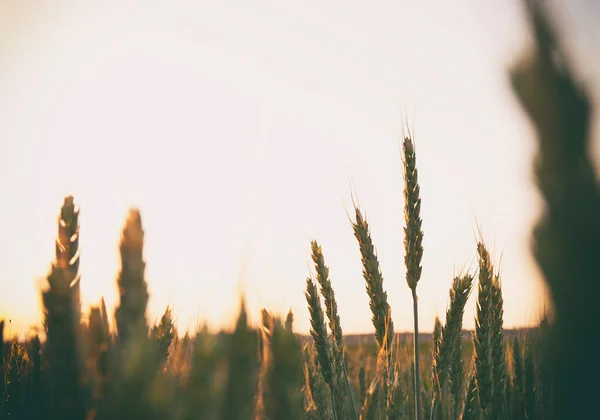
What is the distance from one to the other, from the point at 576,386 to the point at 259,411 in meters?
2.55

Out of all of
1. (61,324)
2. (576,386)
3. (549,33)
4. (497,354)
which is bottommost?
(576,386)

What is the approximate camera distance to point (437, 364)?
8.42 feet


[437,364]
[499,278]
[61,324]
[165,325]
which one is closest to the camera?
[61,324]

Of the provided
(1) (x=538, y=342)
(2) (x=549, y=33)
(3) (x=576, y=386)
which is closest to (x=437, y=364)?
(3) (x=576, y=386)

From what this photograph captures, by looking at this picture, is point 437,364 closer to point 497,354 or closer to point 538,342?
point 497,354

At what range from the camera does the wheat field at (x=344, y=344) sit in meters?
1.02

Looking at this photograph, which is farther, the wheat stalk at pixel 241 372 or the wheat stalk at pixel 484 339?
the wheat stalk at pixel 484 339

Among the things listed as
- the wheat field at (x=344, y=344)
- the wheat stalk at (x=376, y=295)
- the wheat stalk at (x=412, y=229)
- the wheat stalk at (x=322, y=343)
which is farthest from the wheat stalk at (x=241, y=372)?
the wheat stalk at (x=376, y=295)

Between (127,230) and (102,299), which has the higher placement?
(127,230)

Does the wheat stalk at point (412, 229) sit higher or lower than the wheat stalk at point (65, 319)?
higher

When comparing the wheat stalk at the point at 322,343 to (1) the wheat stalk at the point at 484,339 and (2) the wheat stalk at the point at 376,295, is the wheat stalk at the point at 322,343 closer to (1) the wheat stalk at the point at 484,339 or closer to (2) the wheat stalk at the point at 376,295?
(2) the wheat stalk at the point at 376,295

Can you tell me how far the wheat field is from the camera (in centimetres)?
102

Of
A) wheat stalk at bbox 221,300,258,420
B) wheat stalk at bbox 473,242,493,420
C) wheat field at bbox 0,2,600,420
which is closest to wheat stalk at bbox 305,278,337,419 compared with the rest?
wheat field at bbox 0,2,600,420

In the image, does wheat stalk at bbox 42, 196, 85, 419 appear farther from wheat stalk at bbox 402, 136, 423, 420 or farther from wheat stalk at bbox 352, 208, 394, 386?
wheat stalk at bbox 352, 208, 394, 386
